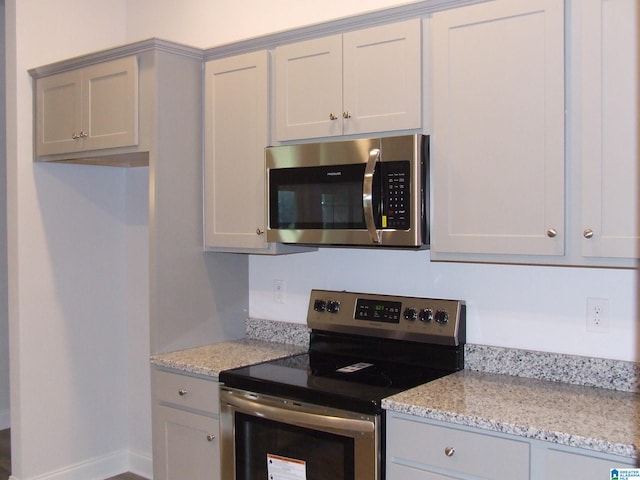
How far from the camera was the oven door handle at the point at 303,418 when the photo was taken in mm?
Answer: 2154

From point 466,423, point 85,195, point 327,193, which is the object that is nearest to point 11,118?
point 85,195

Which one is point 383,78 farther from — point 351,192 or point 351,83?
point 351,192

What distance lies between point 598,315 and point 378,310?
84 cm

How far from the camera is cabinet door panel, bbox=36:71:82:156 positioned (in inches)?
127

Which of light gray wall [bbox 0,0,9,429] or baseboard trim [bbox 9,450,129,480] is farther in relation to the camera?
light gray wall [bbox 0,0,9,429]

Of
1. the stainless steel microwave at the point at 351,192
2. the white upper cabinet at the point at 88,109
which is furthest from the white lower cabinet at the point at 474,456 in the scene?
the white upper cabinet at the point at 88,109

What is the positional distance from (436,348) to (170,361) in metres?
1.10

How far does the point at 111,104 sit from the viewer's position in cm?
307

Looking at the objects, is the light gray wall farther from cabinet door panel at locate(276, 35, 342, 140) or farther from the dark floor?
cabinet door panel at locate(276, 35, 342, 140)

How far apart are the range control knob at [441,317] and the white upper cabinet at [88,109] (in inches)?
59.4

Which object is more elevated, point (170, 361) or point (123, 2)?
point (123, 2)

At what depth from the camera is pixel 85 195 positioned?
12.0 feet

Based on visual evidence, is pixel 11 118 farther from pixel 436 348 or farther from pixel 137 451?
pixel 436 348

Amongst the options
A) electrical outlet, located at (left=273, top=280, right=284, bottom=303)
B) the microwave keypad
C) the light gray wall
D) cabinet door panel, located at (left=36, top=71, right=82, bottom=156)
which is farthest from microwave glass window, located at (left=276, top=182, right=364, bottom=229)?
the light gray wall
